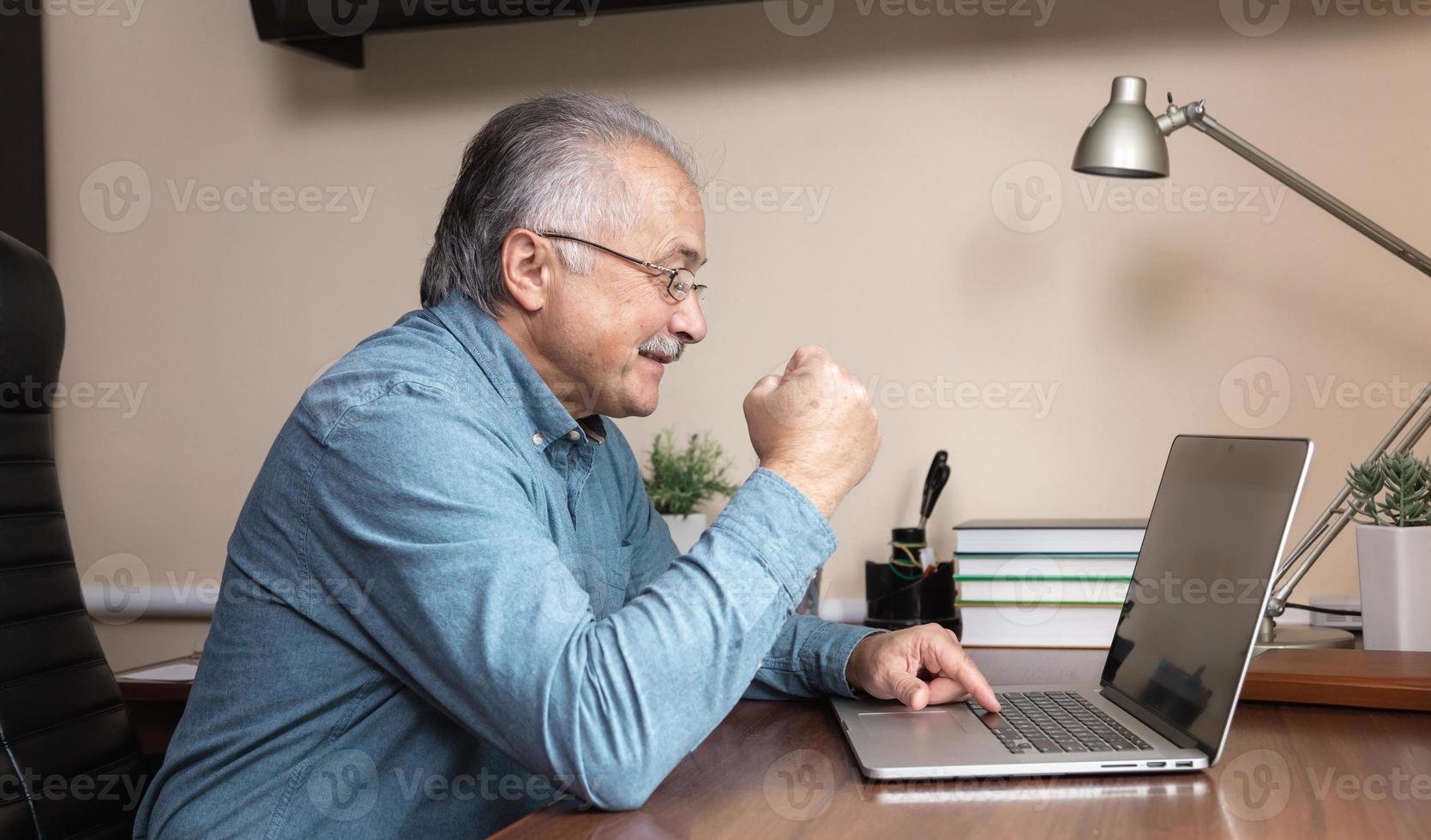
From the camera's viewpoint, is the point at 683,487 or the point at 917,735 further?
the point at 683,487

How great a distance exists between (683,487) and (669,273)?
623 millimetres

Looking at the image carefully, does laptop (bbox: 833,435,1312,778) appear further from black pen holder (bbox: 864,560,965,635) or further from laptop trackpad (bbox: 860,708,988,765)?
black pen holder (bbox: 864,560,965,635)

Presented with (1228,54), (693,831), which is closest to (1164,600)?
(693,831)

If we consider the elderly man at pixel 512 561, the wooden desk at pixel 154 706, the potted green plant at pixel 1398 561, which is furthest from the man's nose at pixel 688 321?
the wooden desk at pixel 154 706

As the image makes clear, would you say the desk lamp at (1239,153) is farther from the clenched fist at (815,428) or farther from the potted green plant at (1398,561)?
the clenched fist at (815,428)

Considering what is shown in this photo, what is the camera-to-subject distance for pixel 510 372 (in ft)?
3.59

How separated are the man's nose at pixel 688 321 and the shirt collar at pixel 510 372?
15cm

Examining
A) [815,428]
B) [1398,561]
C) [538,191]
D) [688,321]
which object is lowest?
[1398,561]

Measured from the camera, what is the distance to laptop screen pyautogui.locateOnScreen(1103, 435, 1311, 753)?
0.85 metres

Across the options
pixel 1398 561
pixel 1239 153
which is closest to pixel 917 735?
pixel 1398 561

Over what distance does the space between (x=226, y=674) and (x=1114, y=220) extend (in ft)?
4.28

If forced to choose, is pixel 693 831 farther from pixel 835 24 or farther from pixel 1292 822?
pixel 835 24

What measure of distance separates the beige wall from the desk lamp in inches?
7.6

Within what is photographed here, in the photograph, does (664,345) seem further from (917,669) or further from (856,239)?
(856,239)
